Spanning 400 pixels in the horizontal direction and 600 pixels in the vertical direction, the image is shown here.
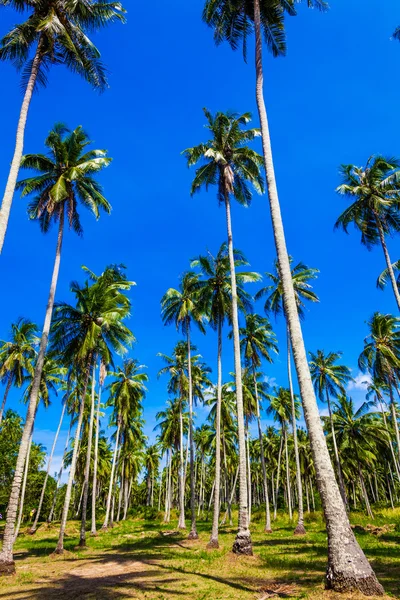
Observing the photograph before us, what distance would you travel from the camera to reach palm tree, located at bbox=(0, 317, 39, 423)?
2862cm

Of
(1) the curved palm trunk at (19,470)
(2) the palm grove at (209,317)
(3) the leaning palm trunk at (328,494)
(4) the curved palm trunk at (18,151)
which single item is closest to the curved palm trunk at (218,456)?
(2) the palm grove at (209,317)

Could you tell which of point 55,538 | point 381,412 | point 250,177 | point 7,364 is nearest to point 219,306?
point 250,177

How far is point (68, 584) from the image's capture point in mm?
10133

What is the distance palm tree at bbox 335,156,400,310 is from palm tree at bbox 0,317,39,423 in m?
25.4

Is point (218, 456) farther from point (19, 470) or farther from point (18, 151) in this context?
point (18, 151)

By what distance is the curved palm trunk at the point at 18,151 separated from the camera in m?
9.98

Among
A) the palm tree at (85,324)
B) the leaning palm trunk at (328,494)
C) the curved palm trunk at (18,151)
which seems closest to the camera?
the leaning palm trunk at (328,494)

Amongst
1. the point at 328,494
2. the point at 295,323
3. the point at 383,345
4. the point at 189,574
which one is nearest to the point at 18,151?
the point at 295,323

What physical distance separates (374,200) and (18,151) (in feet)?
59.4

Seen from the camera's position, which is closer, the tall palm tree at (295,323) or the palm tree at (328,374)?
the tall palm tree at (295,323)

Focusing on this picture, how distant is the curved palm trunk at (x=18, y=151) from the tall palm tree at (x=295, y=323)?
7.36 metres

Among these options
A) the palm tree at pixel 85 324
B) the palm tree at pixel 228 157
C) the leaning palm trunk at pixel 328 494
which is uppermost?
the palm tree at pixel 228 157

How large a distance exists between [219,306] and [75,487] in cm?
4633

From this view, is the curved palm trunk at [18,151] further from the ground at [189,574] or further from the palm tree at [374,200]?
the palm tree at [374,200]
